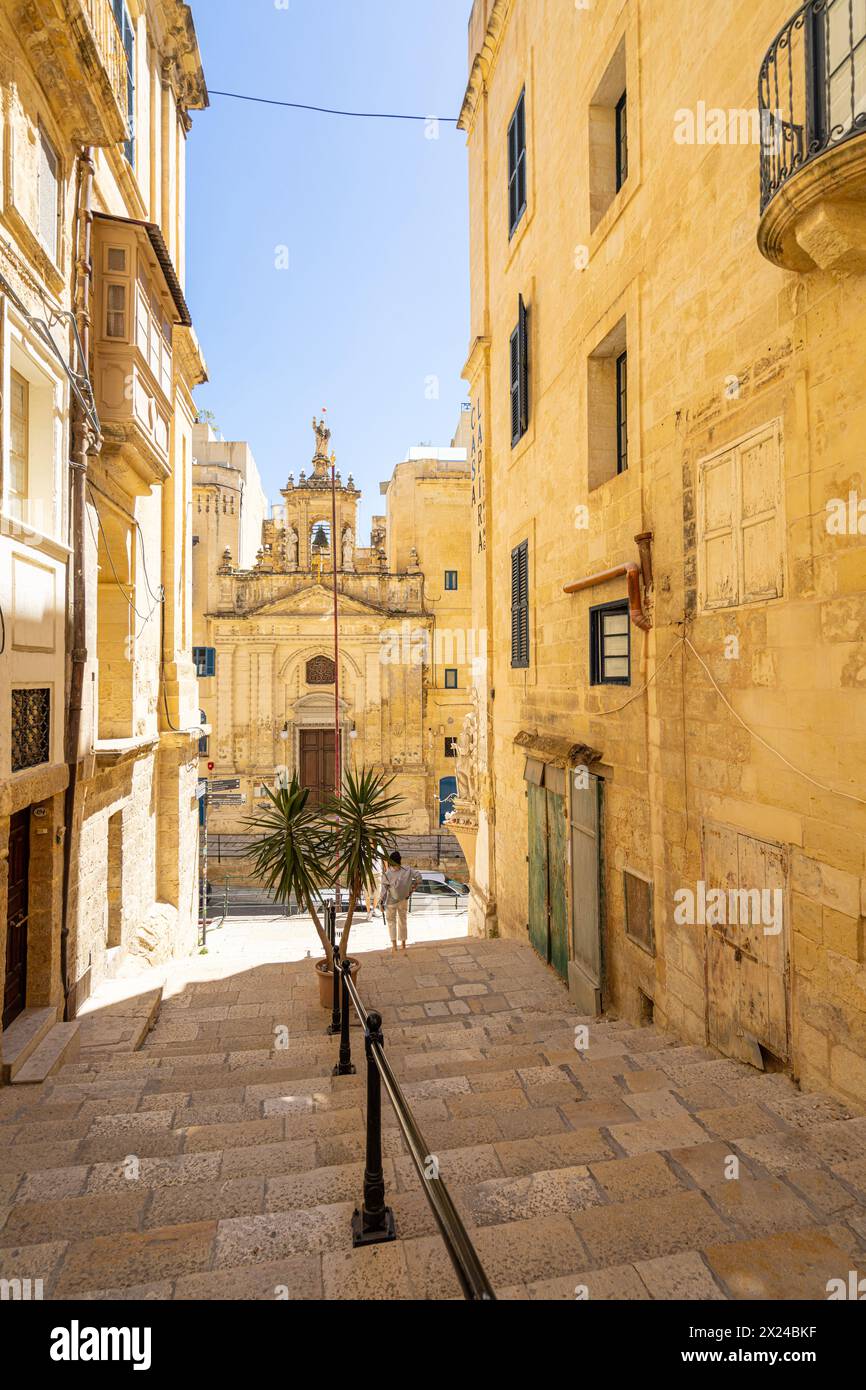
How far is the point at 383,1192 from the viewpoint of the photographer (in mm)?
3119

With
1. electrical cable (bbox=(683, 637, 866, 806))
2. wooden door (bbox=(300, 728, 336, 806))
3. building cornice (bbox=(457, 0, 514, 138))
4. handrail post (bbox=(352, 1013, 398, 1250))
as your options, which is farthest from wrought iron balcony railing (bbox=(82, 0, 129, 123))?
wooden door (bbox=(300, 728, 336, 806))

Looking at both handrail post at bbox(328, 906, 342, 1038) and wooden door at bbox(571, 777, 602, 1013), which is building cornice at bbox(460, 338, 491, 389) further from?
handrail post at bbox(328, 906, 342, 1038)

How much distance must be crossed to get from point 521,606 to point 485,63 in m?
10.0

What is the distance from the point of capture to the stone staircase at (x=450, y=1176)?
2.83m

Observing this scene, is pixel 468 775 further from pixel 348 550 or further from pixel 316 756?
pixel 348 550

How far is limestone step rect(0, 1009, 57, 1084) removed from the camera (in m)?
5.62

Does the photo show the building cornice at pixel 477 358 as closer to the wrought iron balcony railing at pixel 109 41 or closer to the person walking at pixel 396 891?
the wrought iron balcony railing at pixel 109 41

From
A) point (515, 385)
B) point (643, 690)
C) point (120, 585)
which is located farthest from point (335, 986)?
point (515, 385)

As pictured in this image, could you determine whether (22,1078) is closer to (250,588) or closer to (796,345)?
(796,345)

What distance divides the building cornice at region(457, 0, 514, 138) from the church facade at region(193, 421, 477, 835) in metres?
17.4

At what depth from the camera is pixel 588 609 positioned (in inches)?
320

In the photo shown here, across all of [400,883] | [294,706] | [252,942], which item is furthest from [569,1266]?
[294,706]

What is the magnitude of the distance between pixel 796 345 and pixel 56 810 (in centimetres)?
718

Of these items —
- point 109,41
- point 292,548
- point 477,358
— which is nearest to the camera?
point 109,41
